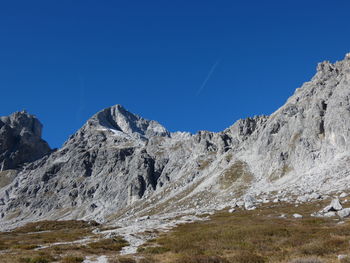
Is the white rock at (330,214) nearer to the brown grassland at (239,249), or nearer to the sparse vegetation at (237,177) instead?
the brown grassland at (239,249)

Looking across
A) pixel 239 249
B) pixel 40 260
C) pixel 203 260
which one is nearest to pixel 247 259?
pixel 203 260

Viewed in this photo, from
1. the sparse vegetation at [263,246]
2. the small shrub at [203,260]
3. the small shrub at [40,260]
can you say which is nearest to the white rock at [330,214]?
the sparse vegetation at [263,246]

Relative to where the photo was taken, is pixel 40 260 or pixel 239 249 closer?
pixel 40 260

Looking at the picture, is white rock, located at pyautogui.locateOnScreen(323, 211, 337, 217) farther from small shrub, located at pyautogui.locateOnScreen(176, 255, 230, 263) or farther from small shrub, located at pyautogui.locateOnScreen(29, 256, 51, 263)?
small shrub, located at pyautogui.locateOnScreen(29, 256, 51, 263)

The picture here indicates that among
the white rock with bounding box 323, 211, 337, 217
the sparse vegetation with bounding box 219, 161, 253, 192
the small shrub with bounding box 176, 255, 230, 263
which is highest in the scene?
the sparse vegetation with bounding box 219, 161, 253, 192

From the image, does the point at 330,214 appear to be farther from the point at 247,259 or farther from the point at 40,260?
the point at 40,260

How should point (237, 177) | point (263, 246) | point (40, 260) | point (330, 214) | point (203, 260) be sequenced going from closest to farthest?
point (203, 260) < point (40, 260) < point (263, 246) < point (330, 214) < point (237, 177)

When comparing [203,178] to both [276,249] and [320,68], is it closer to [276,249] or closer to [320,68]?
[320,68]

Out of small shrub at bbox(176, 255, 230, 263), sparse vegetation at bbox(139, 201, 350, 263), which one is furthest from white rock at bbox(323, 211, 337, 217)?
small shrub at bbox(176, 255, 230, 263)

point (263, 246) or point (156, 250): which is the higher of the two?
point (156, 250)

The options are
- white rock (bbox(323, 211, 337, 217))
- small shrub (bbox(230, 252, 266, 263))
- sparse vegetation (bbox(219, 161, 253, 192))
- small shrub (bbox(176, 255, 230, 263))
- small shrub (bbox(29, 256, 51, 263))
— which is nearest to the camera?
small shrub (bbox(230, 252, 266, 263))

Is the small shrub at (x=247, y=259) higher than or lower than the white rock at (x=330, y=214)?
lower

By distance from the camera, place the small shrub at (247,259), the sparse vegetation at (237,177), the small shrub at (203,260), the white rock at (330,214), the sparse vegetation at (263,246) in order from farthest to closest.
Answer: the sparse vegetation at (237,177) → the white rock at (330,214) → the sparse vegetation at (263,246) → the small shrub at (203,260) → the small shrub at (247,259)

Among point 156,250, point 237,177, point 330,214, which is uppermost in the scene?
point 237,177
